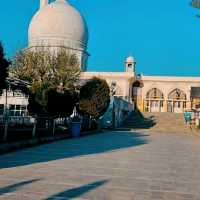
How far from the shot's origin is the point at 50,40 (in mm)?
55438

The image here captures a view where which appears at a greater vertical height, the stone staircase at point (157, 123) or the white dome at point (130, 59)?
the white dome at point (130, 59)

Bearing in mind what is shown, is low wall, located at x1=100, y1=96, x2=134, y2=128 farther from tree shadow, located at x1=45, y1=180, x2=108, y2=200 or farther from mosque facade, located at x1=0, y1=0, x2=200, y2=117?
tree shadow, located at x1=45, y1=180, x2=108, y2=200

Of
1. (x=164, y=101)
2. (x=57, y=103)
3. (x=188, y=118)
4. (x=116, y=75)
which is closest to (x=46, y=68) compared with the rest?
(x=57, y=103)

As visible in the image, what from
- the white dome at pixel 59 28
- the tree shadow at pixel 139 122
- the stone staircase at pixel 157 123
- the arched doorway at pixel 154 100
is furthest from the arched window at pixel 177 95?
the tree shadow at pixel 139 122

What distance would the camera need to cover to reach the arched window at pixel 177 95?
5925 centimetres

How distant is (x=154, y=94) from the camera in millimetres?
59812

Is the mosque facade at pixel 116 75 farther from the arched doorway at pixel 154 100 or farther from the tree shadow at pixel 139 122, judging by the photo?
the tree shadow at pixel 139 122

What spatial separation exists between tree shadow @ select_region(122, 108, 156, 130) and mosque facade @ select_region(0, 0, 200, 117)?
11.6 metres

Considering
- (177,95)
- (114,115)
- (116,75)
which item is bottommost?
(114,115)

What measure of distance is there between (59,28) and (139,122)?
20835 mm

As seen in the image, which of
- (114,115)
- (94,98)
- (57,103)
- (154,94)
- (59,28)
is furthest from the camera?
(154,94)

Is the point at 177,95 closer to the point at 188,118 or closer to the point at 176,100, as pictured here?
the point at 176,100

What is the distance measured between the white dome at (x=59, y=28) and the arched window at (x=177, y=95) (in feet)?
44.3

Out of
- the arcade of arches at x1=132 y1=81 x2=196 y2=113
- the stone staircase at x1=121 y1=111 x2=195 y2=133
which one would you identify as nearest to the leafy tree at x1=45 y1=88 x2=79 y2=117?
the stone staircase at x1=121 y1=111 x2=195 y2=133
